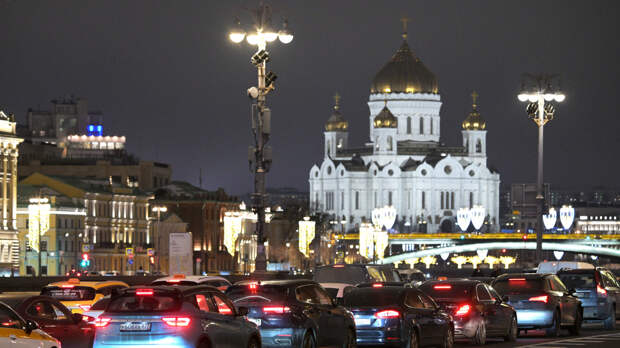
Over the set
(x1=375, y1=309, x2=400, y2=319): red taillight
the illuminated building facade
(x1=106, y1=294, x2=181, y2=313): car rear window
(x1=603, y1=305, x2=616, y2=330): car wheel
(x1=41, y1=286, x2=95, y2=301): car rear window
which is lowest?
(x1=603, y1=305, x2=616, y2=330): car wheel

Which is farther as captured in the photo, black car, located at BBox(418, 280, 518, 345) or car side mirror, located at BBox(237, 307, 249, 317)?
black car, located at BBox(418, 280, 518, 345)

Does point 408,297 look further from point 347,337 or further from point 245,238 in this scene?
point 245,238

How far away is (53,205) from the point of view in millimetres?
110562

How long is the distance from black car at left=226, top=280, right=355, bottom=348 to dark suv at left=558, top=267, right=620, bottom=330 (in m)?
14.0

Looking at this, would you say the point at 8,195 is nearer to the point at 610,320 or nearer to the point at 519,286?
the point at 610,320

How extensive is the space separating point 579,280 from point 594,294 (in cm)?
82

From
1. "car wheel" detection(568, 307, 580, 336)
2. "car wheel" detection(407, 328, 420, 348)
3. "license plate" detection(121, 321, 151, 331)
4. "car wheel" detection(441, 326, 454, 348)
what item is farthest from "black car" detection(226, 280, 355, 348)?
"car wheel" detection(568, 307, 580, 336)

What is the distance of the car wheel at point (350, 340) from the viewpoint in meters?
29.8

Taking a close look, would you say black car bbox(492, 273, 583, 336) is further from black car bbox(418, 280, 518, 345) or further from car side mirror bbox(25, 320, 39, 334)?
car side mirror bbox(25, 320, 39, 334)

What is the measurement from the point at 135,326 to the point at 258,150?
18371mm

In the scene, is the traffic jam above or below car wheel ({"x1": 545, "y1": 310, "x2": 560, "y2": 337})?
above

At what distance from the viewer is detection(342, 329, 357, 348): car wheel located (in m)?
→ 29.8

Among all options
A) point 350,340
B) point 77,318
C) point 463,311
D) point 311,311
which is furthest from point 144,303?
point 463,311

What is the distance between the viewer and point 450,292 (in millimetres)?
36000
